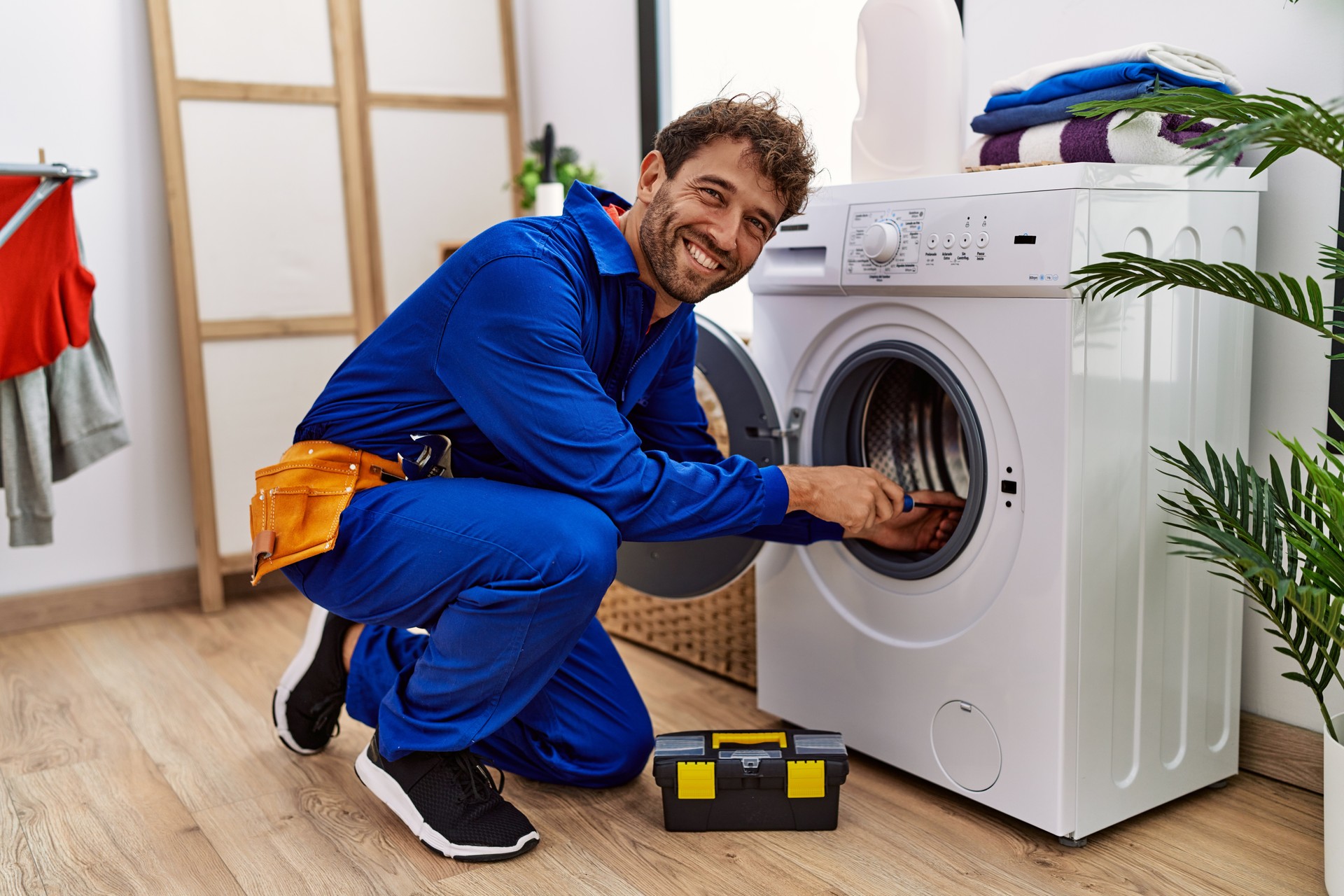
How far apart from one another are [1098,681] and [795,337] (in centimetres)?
68

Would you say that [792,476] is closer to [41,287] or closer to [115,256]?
[41,287]

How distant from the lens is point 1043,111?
5.16 ft

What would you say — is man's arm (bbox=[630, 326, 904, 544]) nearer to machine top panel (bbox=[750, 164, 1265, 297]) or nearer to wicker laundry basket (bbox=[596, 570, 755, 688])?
machine top panel (bbox=[750, 164, 1265, 297])

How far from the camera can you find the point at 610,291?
1.56m

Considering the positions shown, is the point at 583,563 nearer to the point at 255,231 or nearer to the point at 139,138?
the point at 255,231

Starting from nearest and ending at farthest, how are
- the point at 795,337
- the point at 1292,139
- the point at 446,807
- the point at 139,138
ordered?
the point at 1292,139, the point at 446,807, the point at 795,337, the point at 139,138

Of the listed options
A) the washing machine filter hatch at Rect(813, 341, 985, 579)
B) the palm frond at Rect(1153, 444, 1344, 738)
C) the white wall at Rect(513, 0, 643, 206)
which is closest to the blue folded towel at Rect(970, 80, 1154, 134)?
the washing machine filter hatch at Rect(813, 341, 985, 579)

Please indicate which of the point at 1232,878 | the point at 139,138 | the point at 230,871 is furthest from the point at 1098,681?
the point at 139,138

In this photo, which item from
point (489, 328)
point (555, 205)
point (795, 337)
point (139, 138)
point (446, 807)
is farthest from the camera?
point (139, 138)

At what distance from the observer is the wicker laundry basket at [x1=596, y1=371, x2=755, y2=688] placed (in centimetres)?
211

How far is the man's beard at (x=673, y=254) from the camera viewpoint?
4.98 feet

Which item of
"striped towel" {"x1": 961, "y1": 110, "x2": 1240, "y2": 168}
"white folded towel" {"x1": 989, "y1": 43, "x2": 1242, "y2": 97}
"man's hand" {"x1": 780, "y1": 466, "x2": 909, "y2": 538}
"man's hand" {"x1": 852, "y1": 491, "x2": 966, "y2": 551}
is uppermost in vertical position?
"white folded towel" {"x1": 989, "y1": 43, "x2": 1242, "y2": 97}

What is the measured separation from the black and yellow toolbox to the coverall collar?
2.23ft

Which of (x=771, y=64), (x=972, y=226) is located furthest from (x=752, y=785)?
(x=771, y=64)
